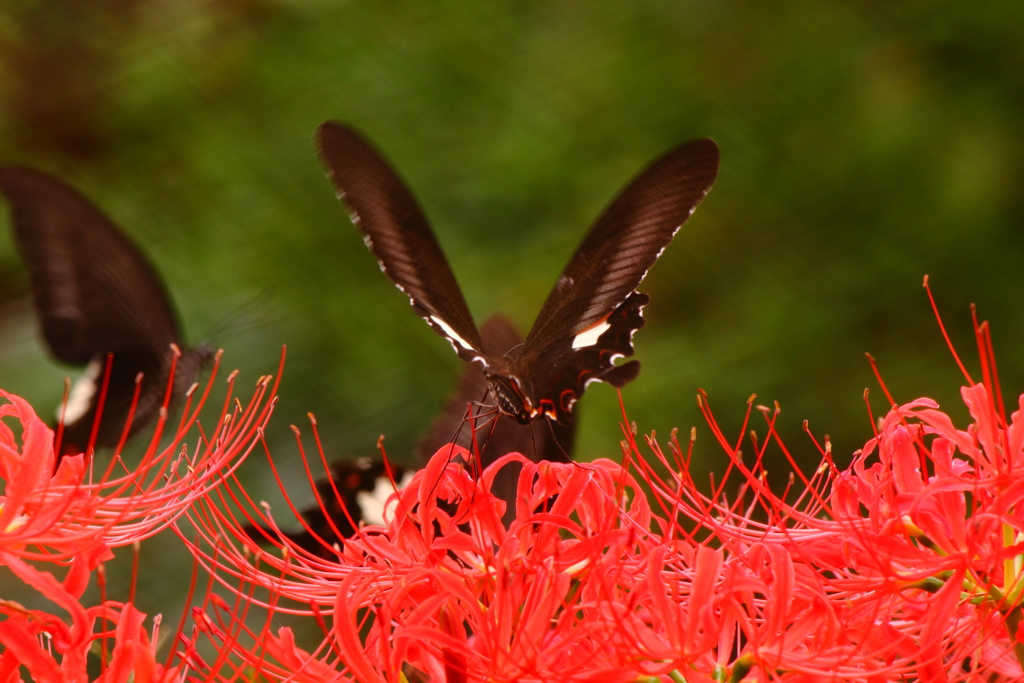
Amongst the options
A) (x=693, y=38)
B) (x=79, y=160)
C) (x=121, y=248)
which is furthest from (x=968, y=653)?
(x=79, y=160)

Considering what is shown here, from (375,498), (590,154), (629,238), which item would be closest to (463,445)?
(375,498)

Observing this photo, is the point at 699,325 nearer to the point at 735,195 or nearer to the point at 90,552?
the point at 735,195

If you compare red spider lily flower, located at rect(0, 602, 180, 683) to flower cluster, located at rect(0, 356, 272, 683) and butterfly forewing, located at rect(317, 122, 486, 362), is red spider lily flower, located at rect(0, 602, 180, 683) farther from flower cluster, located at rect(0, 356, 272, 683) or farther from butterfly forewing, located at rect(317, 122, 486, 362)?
butterfly forewing, located at rect(317, 122, 486, 362)

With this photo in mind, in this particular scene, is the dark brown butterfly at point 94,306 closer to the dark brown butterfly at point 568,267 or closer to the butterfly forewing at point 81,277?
the butterfly forewing at point 81,277

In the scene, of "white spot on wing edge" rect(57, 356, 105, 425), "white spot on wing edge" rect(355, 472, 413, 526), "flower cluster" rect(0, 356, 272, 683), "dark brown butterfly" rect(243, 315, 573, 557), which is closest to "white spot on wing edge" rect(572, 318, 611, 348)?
"dark brown butterfly" rect(243, 315, 573, 557)

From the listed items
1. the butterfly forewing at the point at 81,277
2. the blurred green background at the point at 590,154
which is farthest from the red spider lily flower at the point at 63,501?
the blurred green background at the point at 590,154

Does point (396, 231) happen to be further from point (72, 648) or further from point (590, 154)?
point (590, 154)

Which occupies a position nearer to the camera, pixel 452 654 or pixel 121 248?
pixel 452 654
